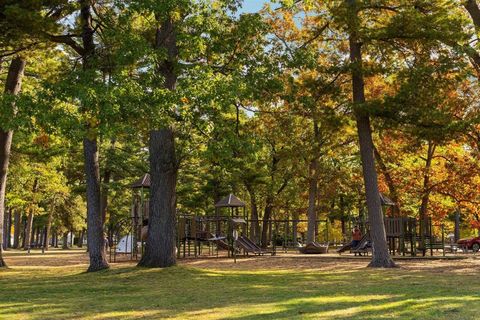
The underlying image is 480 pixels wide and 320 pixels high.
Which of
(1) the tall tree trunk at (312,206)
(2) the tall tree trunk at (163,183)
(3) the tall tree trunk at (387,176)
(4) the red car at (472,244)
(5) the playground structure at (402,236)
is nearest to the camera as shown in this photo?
(2) the tall tree trunk at (163,183)

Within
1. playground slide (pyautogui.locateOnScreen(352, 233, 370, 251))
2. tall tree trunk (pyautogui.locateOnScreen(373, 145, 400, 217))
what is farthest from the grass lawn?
tall tree trunk (pyautogui.locateOnScreen(373, 145, 400, 217))

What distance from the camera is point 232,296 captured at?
905 cm

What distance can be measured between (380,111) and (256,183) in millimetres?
18732

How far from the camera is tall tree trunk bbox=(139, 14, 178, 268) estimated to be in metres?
14.2

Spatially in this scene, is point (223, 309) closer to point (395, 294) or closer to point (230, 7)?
point (395, 294)

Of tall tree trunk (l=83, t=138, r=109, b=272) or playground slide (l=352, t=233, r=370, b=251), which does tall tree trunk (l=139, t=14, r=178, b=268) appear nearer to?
tall tree trunk (l=83, t=138, r=109, b=272)

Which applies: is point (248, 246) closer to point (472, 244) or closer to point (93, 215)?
point (93, 215)

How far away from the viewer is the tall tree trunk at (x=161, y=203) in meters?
14.2

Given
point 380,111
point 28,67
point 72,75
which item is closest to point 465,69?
point 380,111

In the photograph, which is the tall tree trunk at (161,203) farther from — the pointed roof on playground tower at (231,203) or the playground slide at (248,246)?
the pointed roof on playground tower at (231,203)

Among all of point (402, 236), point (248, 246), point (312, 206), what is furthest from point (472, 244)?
point (248, 246)

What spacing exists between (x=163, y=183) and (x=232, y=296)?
5907 mm

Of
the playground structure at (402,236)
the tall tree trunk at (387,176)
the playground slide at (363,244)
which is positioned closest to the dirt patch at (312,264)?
the playground structure at (402,236)

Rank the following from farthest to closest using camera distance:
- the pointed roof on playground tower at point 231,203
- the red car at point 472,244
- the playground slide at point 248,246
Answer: the red car at point 472,244, the pointed roof on playground tower at point 231,203, the playground slide at point 248,246
